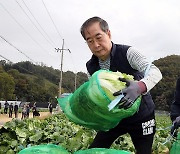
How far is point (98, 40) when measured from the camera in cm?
264

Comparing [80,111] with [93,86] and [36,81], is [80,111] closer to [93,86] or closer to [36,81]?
[93,86]

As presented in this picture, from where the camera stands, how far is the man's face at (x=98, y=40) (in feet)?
8.60

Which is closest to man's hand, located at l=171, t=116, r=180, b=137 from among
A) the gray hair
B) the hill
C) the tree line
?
the gray hair

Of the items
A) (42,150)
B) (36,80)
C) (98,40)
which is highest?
(36,80)

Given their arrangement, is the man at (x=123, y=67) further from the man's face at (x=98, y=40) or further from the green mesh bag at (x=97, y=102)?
the green mesh bag at (x=97, y=102)

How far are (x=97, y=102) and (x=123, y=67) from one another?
0.66m

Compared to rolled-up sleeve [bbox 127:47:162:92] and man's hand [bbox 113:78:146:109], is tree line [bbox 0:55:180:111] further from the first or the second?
man's hand [bbox 113:78:146:109]

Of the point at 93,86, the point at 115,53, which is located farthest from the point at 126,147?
the point at 93,86

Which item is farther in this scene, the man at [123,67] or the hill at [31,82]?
the hill at [31,82]

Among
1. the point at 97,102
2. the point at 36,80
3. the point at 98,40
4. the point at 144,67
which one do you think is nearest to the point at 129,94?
the point at 97,102

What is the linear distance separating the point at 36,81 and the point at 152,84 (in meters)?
81.7

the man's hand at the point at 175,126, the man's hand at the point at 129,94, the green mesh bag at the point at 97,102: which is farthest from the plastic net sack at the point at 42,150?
the man's hand at the point at 175,126

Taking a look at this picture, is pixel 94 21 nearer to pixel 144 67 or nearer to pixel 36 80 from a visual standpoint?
pixel 144 67

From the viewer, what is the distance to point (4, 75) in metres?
70.8
